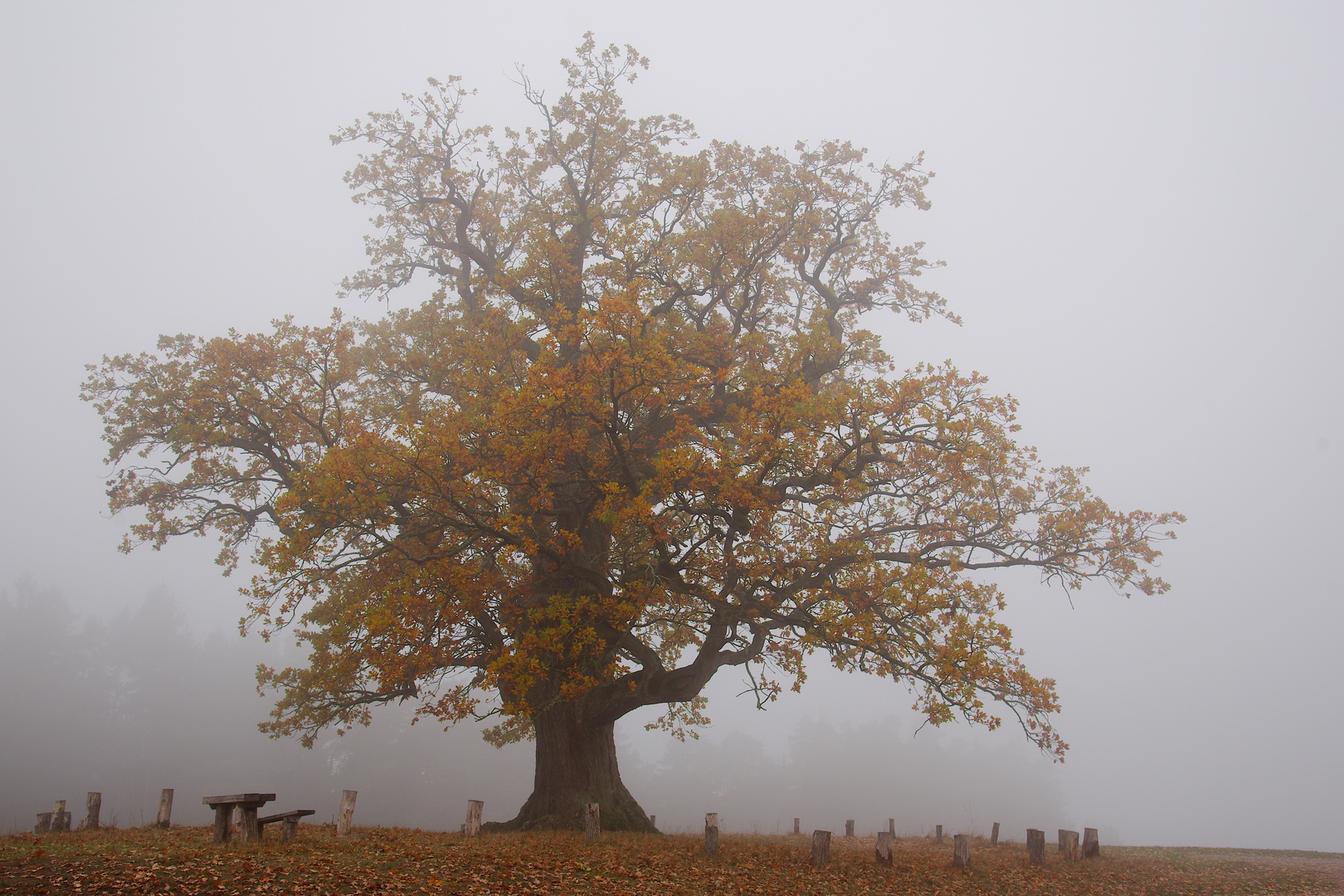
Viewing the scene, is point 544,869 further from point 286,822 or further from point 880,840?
point 880,840

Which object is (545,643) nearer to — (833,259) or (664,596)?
(664,596)

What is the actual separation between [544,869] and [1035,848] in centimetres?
1014

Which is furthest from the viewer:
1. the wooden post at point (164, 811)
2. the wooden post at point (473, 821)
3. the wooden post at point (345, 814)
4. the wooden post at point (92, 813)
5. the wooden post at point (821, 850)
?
the wooden post at point (92, 813)

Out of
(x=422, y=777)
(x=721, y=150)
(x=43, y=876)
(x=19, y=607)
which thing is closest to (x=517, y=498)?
(x=43, y=876)

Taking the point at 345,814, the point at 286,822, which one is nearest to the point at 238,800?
the point at 286,822

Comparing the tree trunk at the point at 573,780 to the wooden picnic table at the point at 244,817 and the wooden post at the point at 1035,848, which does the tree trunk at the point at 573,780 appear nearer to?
the wooden picnic table at the point at 244,817

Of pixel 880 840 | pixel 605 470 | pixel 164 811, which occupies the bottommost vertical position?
pixel 164 811

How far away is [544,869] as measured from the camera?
33.4 ft

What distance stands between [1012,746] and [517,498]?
340ft

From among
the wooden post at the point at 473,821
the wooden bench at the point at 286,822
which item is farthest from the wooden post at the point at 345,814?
the wooden post at the point at 473,821

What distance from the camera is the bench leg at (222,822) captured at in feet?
36.1

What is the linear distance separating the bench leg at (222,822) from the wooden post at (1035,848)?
14.4m

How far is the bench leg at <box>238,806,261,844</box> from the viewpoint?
1103 cm

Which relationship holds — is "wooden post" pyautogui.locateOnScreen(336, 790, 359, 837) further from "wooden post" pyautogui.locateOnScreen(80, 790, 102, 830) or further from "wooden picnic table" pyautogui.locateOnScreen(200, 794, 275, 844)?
"wooden post" pyautogui.locateOnScreen(80, 790, 102, 830)
